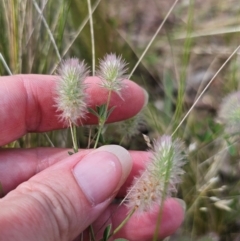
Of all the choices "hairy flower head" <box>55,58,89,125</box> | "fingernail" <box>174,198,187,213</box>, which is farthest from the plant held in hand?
"fingernail" <box>174,198,187,213</box>

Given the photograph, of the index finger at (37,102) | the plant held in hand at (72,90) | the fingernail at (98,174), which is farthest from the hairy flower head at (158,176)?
the index finger at (37,102)

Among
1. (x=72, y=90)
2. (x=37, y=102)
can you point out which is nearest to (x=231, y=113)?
(x=72, y=90)

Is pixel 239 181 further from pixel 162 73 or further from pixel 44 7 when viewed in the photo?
pixel 44 7

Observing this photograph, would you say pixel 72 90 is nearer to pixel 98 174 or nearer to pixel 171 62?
pixel 98 174

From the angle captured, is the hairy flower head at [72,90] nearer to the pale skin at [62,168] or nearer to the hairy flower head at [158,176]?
the pale skin at [62,168]

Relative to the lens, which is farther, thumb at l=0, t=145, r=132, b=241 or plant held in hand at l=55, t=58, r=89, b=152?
plant held in hand at l=55, t=58, r=89, b=152

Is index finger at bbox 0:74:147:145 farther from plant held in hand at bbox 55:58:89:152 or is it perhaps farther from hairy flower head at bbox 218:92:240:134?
hairy flower head at bbox 218:92:240:134

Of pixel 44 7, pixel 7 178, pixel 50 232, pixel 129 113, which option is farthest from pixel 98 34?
pixel 50 232
